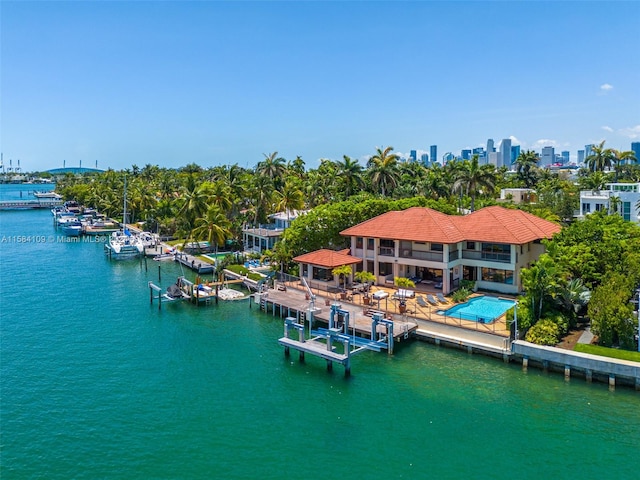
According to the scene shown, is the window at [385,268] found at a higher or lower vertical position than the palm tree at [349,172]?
lower

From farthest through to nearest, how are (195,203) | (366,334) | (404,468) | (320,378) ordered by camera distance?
(195,203)
(366,334)
(320,378)
(404,468)

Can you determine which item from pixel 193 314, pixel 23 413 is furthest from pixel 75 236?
pixel 23 413

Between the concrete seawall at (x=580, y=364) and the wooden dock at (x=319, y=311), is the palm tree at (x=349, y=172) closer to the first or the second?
the wooden dock at (x=319, y=311)

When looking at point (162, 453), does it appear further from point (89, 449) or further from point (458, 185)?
point (458, 185)

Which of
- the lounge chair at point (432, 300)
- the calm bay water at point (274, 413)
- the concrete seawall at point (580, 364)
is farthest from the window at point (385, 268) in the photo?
the concrete seawall at point (580, 364)

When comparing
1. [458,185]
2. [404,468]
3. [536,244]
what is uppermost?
[458,185]

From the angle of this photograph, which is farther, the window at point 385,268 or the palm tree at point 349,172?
the palm tree at point 349,172

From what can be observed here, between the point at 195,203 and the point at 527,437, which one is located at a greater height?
the point at 195,203

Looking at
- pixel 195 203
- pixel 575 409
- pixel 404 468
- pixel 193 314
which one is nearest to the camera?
pixel 404 468

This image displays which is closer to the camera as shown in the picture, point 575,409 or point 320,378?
point 575,409
